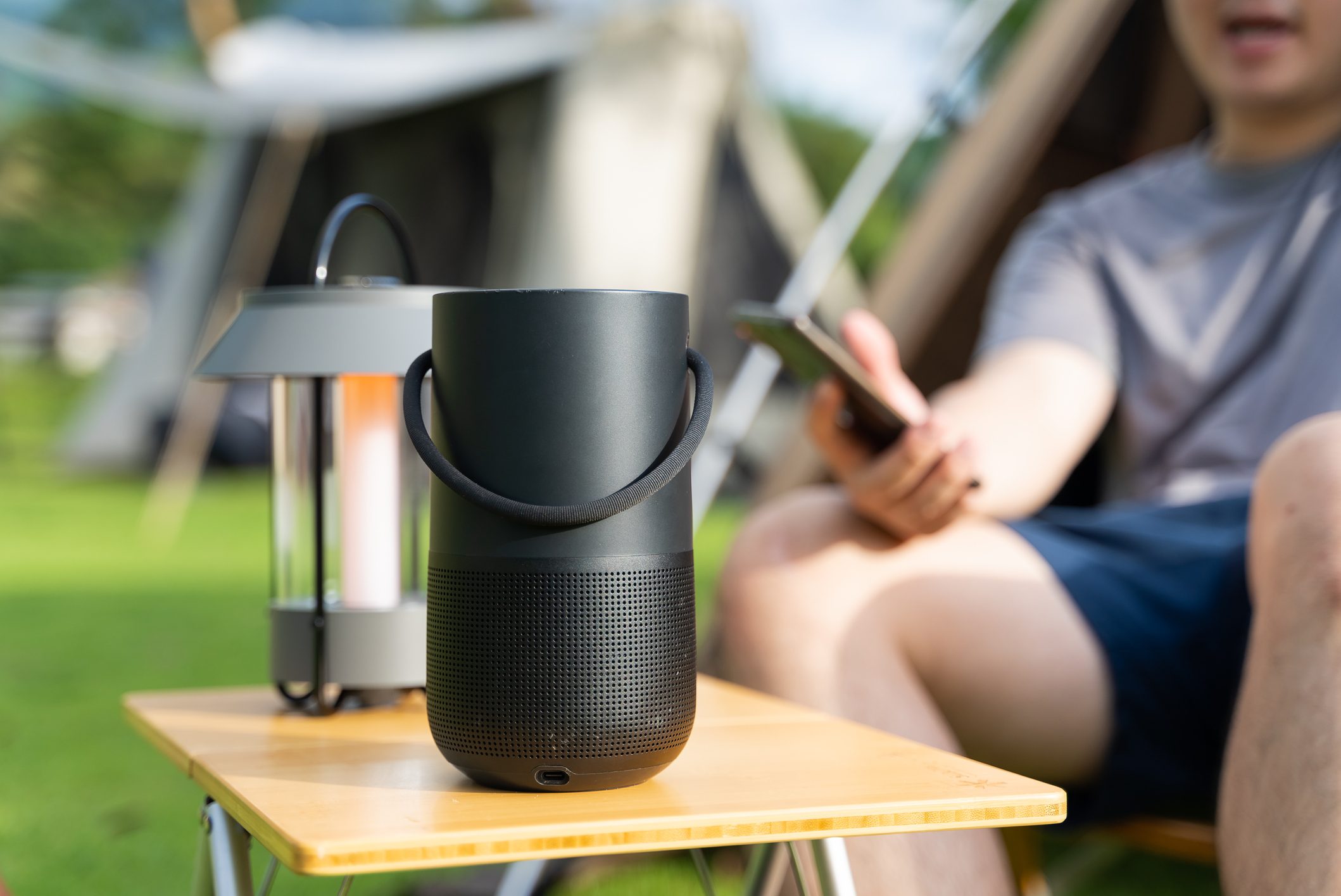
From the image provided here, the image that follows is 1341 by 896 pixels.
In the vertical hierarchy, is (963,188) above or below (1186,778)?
above

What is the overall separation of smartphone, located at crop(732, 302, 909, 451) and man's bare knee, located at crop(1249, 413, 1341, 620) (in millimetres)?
233

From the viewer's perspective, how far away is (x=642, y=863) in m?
1.67

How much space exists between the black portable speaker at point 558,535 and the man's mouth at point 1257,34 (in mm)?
872

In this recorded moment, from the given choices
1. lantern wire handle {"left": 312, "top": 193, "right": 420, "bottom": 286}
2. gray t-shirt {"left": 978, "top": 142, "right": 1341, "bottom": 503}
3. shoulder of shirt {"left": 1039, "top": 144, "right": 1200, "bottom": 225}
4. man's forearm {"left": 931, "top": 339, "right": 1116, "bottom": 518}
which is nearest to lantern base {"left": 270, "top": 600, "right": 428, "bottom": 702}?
lantern wire handle {"left": 312, "top": 193, "right": 420, "bottom": 286}

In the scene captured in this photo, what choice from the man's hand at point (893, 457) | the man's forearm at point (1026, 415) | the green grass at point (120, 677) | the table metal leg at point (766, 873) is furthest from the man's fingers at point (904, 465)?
the green grass at point (120, 677)

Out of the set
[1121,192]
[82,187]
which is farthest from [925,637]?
[82,187]

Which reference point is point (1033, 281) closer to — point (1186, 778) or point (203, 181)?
point (1186, 778)

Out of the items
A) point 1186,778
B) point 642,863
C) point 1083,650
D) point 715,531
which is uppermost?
point 1083,650

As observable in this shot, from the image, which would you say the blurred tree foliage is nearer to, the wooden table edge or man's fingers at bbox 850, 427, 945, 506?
man's fingers at bbox 850, 427, 945, 506

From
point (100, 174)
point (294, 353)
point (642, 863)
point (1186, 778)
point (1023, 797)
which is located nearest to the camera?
point (1023, 797)

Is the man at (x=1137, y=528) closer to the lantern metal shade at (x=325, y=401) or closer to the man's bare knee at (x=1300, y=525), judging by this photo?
the man's bare knee at (x=1300, y=525)

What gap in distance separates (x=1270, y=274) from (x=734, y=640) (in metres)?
0.67

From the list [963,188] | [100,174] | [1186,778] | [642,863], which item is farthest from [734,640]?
[100,174]

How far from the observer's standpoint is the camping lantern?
2.79ft
